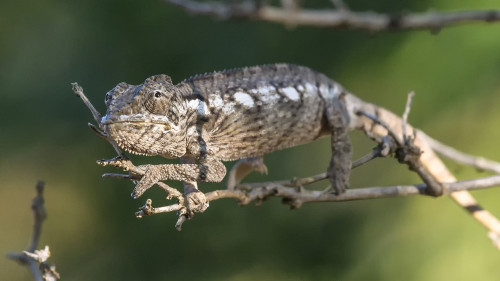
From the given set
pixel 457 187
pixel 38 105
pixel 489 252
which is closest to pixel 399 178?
pixel 489 252

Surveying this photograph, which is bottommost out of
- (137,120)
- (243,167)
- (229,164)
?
(137,120)

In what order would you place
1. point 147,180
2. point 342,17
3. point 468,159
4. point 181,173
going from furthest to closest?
point 468,159 < point 181,173 < point 147,180 < point 342,17

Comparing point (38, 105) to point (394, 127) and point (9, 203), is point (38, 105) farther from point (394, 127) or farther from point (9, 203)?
point (394, 127)

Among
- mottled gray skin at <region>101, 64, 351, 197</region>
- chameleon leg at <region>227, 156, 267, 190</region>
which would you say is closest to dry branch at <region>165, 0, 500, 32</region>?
mottled gray skin at <region>101, 64, 351, 197</region>

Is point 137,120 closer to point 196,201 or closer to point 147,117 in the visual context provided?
point 147,117

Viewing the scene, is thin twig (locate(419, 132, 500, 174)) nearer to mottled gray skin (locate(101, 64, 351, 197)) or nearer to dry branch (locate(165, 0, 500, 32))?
mottled gray skin (locate(101, 64, 351, 197))

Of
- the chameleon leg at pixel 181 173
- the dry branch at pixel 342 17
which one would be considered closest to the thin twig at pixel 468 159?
the chameleon leg at pixel 181 173

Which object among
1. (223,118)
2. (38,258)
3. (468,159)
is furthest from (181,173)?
(468,159)
